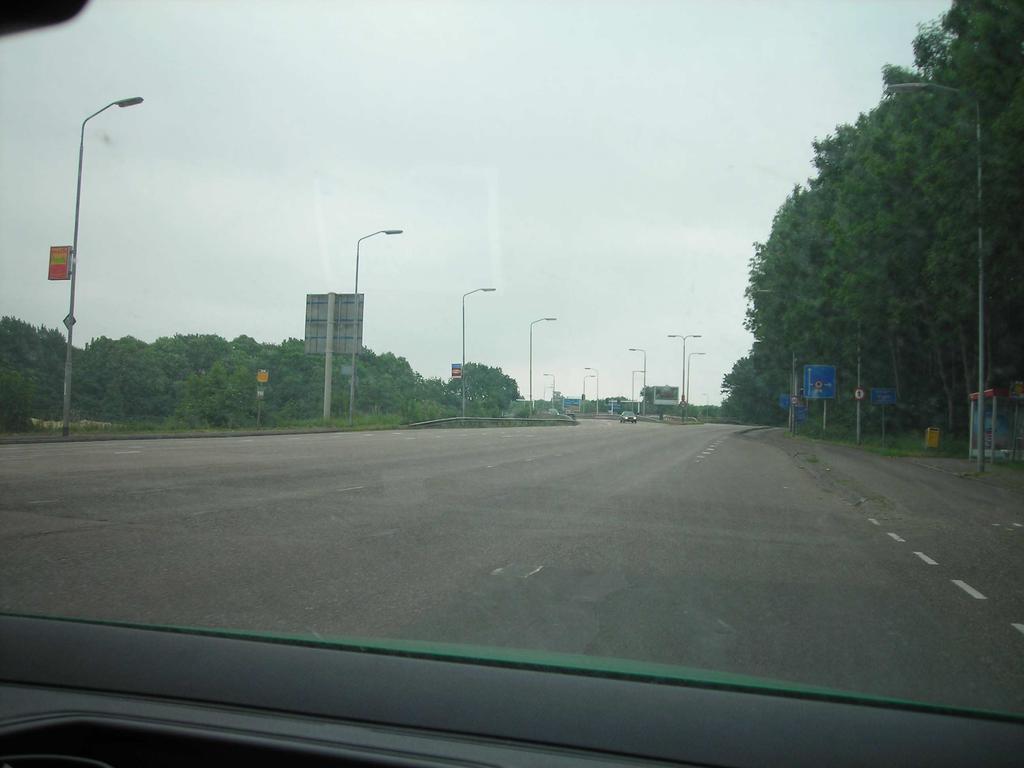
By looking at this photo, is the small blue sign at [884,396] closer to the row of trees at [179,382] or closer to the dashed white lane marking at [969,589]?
the row of trees at [179,382]

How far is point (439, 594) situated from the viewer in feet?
21.0

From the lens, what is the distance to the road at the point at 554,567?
5.17 m

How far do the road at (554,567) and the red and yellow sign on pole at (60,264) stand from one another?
15.4m

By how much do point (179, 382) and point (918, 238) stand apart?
3724 centimetres

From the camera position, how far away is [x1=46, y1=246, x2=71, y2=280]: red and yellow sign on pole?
93.6 ft

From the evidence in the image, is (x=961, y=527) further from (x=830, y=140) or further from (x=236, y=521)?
(x=830, y=140)

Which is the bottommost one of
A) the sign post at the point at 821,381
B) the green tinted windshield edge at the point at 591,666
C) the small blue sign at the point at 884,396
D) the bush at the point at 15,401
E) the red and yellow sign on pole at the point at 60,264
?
the green tinted windshield edge at the point at 591,666

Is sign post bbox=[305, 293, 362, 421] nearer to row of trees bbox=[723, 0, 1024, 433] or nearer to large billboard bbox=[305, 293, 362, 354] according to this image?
large billboard bbox=[305, 293, 362, 354]

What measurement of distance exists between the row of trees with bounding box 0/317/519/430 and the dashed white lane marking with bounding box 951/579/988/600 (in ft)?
69.8

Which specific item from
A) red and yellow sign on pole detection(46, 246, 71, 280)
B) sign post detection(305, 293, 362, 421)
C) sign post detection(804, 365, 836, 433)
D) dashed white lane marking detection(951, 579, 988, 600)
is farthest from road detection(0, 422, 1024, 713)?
sign post detection(804, 365, 836, 433)

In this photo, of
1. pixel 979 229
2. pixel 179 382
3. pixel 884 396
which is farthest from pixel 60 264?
pixel 884 396

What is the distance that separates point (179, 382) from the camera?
47062mm

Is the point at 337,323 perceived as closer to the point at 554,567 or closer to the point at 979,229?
the point at 979,229

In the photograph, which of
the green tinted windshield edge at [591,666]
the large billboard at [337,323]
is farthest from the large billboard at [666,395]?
the green tinted windshield edge at [591,666]
